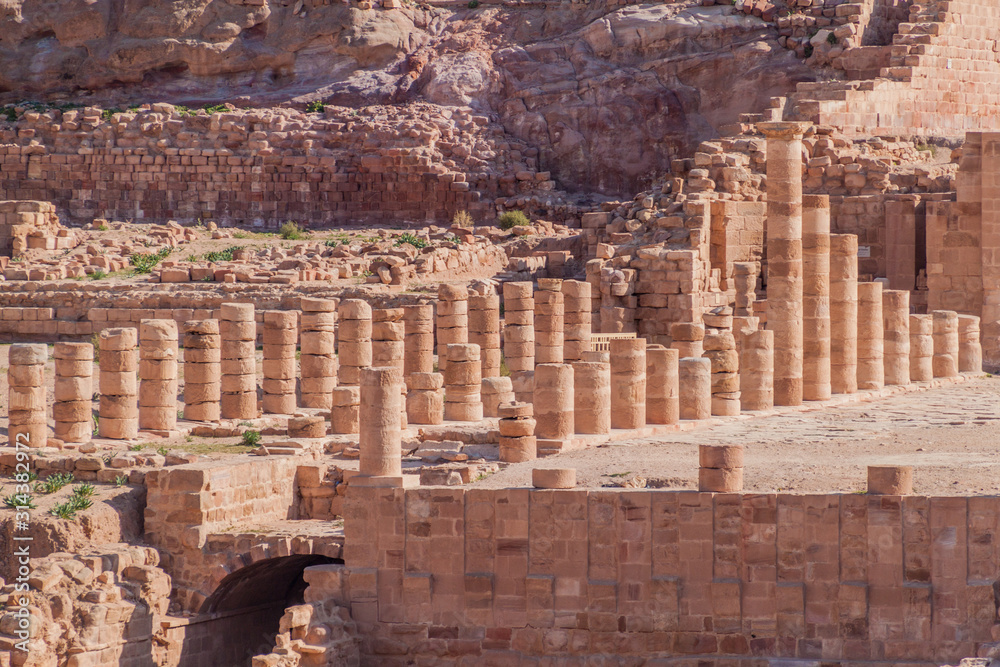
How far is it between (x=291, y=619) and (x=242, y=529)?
220 cm

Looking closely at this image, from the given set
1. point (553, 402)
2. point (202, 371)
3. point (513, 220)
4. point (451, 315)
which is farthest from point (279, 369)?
point (513, 220)

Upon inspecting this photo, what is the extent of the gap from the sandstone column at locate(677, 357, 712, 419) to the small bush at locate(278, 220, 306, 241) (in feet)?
55.2

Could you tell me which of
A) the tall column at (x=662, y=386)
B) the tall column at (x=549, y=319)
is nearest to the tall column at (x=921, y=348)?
the tall column at (x=549, y=319)

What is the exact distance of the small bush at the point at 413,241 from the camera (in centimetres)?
3722

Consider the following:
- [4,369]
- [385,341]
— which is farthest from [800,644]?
[4,369]

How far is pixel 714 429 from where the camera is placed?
2455 centimetres

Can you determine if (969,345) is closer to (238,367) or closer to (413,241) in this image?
(413,241)

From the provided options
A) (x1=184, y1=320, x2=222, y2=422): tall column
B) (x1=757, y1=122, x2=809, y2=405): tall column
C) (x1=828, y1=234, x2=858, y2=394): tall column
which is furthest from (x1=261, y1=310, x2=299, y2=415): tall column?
(x1=828, y1=234, x2=858, y2=394): tall column

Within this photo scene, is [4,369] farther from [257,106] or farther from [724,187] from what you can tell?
Result: [257,106]

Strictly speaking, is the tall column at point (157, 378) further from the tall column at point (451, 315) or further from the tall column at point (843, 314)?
the tall column at point (843, 314)

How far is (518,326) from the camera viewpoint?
28.1 meters

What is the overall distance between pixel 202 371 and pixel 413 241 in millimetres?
13573

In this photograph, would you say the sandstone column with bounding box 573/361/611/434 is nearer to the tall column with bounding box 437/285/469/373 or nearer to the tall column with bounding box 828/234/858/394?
the tall column with bounding box 437/285/469/373

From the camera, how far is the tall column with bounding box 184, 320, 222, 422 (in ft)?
80.9
